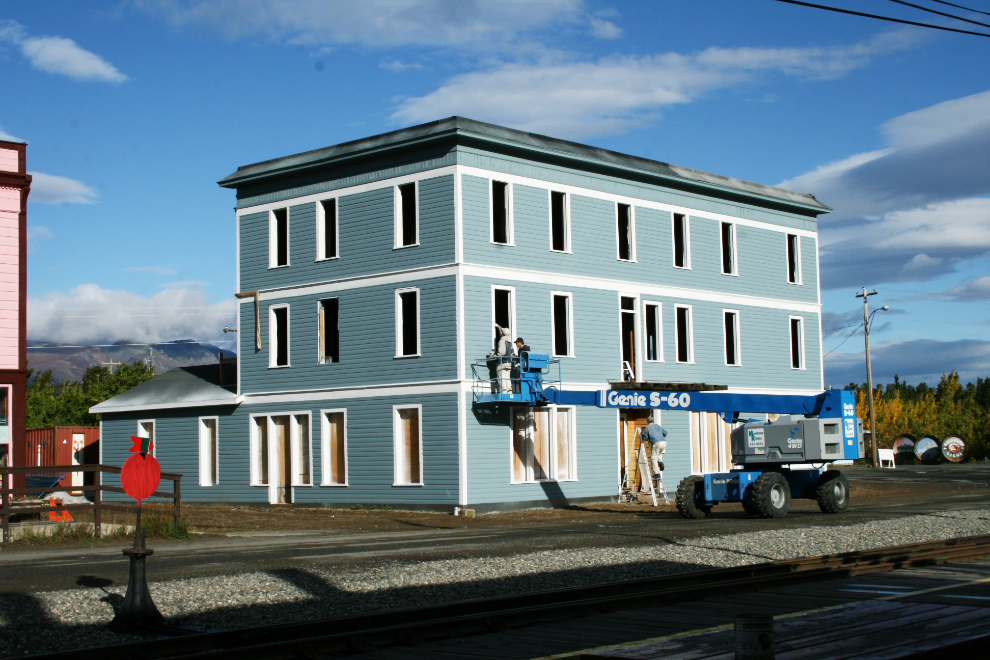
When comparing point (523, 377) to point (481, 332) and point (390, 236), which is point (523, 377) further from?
point (390, 236)

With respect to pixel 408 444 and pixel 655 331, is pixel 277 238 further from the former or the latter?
pixel 655 331

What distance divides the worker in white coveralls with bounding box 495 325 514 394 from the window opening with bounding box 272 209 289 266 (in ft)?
26.1

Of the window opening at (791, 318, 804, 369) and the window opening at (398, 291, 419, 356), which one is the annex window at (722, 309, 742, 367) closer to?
the window opening at (791, 318, 804, 369)

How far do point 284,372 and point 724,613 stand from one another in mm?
23733

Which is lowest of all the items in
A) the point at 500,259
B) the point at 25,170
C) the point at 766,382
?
the point at 766,382

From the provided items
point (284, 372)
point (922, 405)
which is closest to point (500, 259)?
point (284, 372)

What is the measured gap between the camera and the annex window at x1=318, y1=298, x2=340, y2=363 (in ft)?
104

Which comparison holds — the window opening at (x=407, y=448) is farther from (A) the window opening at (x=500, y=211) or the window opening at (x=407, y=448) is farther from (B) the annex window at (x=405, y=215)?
(A) the window opening at (x=500, y=211)

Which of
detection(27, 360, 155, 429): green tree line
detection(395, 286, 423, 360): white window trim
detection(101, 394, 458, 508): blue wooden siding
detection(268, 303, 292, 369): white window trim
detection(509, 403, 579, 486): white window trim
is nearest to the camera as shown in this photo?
detection(101, 394, 458, 508): blue wooden siding

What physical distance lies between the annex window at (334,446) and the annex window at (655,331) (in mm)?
9802

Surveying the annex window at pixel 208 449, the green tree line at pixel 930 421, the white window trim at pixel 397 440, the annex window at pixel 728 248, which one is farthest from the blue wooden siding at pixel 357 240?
the green tree line at pixel 930 421

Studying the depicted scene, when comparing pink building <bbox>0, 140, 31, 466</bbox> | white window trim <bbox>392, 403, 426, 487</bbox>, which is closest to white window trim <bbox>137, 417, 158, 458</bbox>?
pink building <bbox>0, 140, 31, 466</bbox>

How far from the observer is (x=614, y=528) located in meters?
22.0

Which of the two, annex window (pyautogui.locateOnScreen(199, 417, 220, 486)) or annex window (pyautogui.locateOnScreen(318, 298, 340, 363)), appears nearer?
annex window (pyautogui.locateOnScreen(318, 298, 340, 363))
